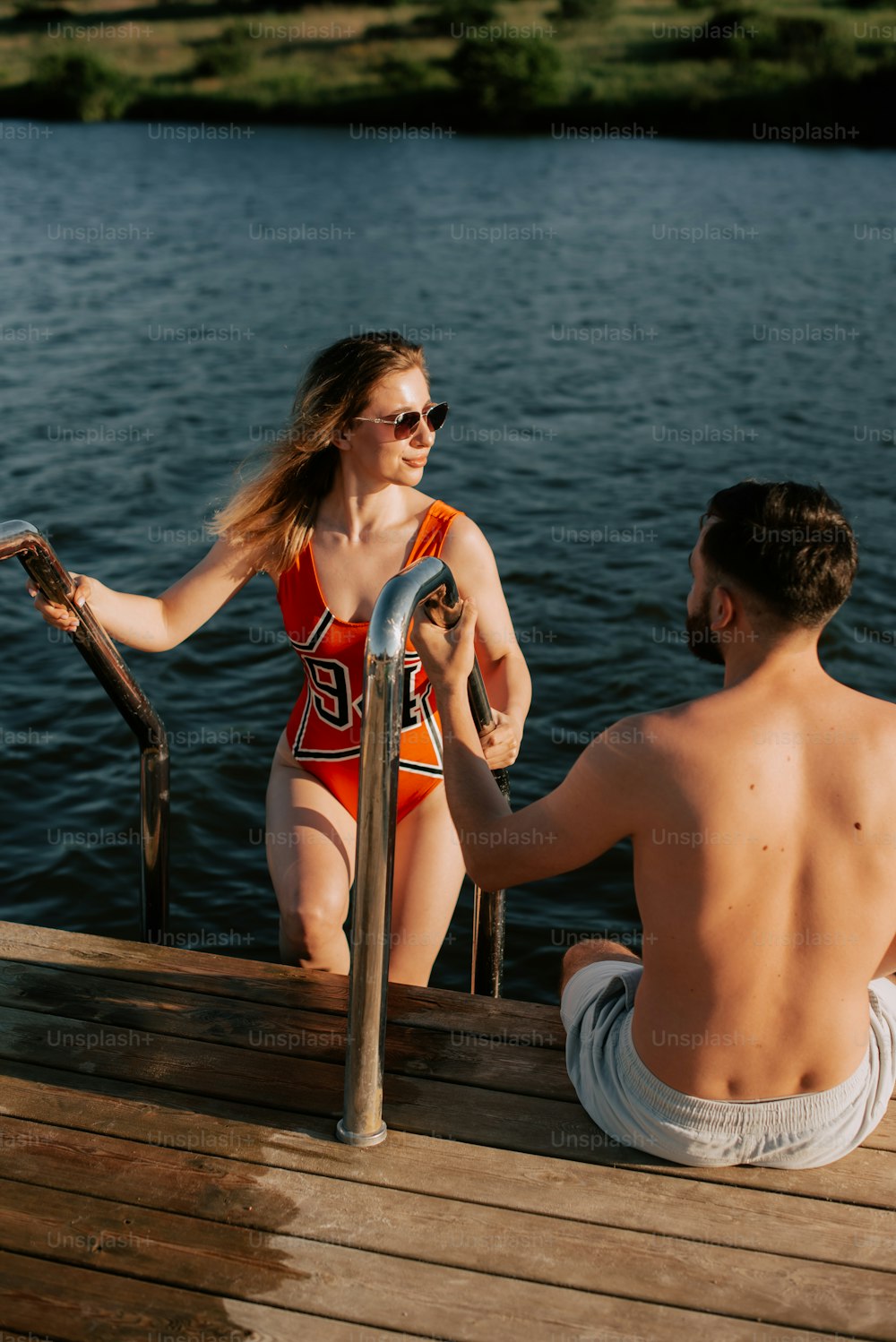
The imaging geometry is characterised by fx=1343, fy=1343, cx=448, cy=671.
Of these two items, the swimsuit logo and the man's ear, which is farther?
the swimsuit logo

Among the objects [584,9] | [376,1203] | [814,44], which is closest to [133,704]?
[376,1203]

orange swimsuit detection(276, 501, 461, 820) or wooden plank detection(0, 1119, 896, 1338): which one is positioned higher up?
orange swimsuit detection(276, 501, 461, 820)

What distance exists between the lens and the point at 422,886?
3756 mm

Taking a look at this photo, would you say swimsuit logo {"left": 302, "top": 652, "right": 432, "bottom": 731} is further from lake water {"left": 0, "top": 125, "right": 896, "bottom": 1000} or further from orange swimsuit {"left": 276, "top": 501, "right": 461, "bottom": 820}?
lake water {"left": 0, "top": 125, "right": 896, "bottom": 1000}

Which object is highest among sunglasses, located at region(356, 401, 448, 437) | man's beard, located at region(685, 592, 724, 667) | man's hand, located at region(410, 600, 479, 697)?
sunglasses, located at region(356, 401, 448, 437)

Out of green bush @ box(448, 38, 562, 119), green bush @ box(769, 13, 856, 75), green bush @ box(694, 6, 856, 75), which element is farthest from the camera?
green bush @ box(448, 38, 562, 119)

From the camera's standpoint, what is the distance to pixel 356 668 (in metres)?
3.85

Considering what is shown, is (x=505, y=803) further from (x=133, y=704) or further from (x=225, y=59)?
(x=225, y=59)

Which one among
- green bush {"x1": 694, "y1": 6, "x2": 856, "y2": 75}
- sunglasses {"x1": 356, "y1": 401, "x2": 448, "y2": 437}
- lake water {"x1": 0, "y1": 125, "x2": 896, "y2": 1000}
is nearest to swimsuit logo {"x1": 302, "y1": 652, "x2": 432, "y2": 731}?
sunglasses {"x1": 356, "y1": 401, "x2": 448, "y2": 437}

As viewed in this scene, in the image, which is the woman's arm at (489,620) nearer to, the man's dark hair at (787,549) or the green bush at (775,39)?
the man's dark hair at (787,549)

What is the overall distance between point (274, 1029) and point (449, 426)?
11.2 m

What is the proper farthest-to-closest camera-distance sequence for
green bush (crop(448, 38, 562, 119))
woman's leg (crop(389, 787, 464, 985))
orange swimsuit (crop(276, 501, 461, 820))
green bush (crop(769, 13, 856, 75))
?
green bush (crop(448, 38, 562, 119))
green bush (crop(769, 13, 856, 75))
orange swimsuit (crop(276, 501, 461, 820))
woman's leg (crop(389, 787, 464, 985))

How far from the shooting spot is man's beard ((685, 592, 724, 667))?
2.52 m

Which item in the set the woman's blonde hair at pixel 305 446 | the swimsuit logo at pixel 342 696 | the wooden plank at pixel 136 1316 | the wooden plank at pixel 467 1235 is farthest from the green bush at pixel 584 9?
the wooden plank at pixel 136 1316
